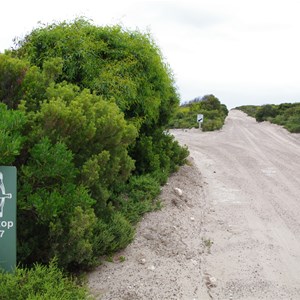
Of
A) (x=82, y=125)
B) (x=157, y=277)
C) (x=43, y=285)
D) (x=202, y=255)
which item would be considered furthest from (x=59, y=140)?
(x=202, y=255)

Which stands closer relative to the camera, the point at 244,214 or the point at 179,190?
the point at 244,214

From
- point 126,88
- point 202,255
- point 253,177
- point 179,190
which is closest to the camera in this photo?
point 202,255

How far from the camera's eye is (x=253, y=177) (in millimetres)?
13094

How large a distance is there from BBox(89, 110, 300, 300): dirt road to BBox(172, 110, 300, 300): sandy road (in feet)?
0.04

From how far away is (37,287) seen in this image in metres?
4.17

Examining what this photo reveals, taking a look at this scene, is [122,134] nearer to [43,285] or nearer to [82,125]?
[82,125]

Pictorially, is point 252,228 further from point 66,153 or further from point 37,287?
point 37,287

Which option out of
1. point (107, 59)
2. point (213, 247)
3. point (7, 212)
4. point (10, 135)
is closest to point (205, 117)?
point (107, 59)

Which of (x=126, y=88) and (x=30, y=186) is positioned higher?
(x=126, y=88)

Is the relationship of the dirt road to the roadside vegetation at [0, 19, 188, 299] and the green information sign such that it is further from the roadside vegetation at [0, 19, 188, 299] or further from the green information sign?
the green information sign

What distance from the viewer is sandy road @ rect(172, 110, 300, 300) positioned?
5641 millimetres

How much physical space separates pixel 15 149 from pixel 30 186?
1.80 feet

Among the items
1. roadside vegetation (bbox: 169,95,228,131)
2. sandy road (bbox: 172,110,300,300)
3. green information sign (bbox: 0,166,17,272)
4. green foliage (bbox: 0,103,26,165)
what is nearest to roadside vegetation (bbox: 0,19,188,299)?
green foliage (bbox: 0,103,26,165)

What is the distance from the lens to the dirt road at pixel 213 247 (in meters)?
5.40
